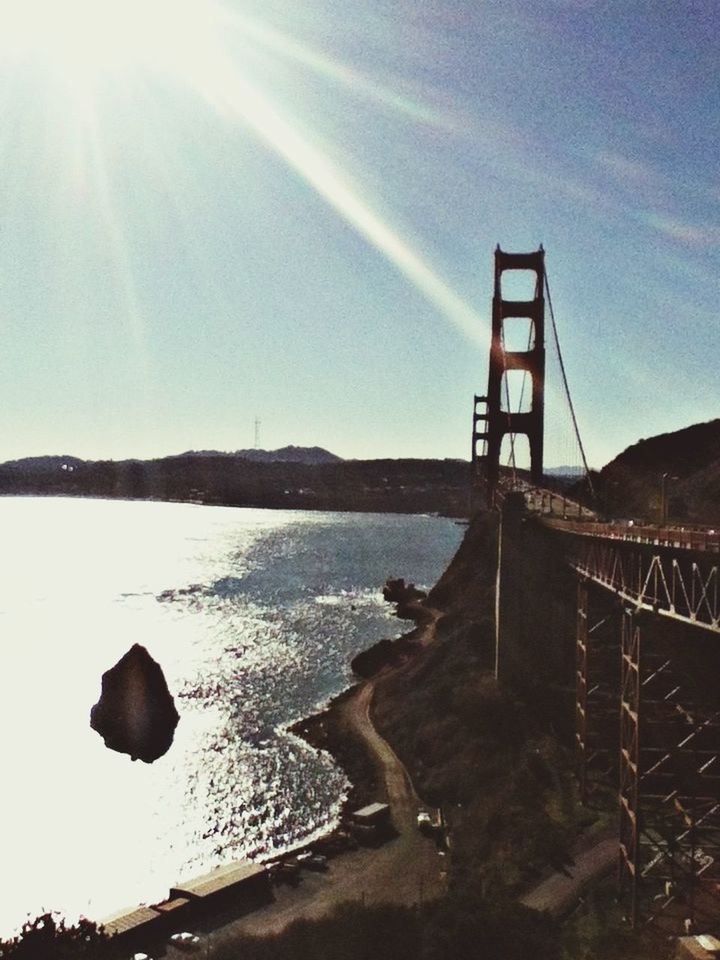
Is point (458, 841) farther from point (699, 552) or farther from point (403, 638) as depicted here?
point (403, 638)

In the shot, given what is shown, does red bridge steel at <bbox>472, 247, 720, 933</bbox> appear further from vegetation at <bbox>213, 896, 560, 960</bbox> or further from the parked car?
the parked car

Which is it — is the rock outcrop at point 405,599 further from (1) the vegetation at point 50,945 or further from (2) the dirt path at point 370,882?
(1) the vegetation at point 50,945

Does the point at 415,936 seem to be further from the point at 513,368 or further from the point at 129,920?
the point at 513,368

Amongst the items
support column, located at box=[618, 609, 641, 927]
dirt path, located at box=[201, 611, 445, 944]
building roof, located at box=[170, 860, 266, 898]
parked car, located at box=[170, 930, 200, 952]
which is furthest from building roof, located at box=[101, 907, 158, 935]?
support column, located at box=[618, 609, 641, 927]

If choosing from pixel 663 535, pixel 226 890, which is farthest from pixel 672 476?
pixel 663 535

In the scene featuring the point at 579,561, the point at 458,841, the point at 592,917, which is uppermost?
the point at 579,561

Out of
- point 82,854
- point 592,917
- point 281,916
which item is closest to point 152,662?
point 592,917

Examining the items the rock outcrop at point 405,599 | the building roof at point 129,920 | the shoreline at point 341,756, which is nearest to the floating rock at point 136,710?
the building roof at point 129,920
